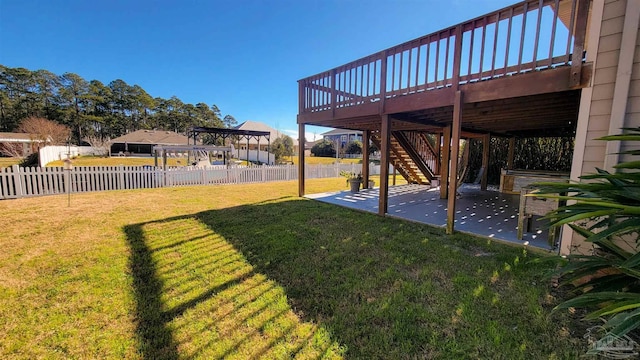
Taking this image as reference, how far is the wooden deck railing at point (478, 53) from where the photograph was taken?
3.20 m

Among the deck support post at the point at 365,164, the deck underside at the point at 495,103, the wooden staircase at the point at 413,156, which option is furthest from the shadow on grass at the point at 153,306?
the wooden staircase at the point at 413,156

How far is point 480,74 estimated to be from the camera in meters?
3.88

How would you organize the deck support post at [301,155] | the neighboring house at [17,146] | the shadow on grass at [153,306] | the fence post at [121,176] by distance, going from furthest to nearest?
the neighboring house at [17,146] → the fence post at [121,176] → the deck support post at [301,155] → the shadow on grass at [153,306]

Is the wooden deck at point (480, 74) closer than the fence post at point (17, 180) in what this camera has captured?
Yes

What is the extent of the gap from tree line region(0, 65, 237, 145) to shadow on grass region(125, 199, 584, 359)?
146ft

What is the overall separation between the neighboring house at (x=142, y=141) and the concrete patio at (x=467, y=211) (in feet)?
97.9

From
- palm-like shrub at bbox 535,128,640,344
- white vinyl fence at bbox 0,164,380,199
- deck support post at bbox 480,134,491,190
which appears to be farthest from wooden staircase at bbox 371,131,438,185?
palm-like shrub at bbox 535,128,640,344

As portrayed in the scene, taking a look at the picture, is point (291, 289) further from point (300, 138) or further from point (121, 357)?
point (300, 138)

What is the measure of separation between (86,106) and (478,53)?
55960 mm

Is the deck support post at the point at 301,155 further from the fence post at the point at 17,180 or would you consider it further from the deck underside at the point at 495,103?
the fence post at the point at 17,180

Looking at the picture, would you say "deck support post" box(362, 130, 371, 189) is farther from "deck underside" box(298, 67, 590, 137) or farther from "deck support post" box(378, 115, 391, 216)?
"deck support post" box(378, 115, 391, 216)

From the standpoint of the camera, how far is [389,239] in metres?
4.01

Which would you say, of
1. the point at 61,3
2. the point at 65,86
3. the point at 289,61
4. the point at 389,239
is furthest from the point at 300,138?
the point at 65,86

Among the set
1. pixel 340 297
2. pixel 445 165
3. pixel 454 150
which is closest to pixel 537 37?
pixel 454 150
